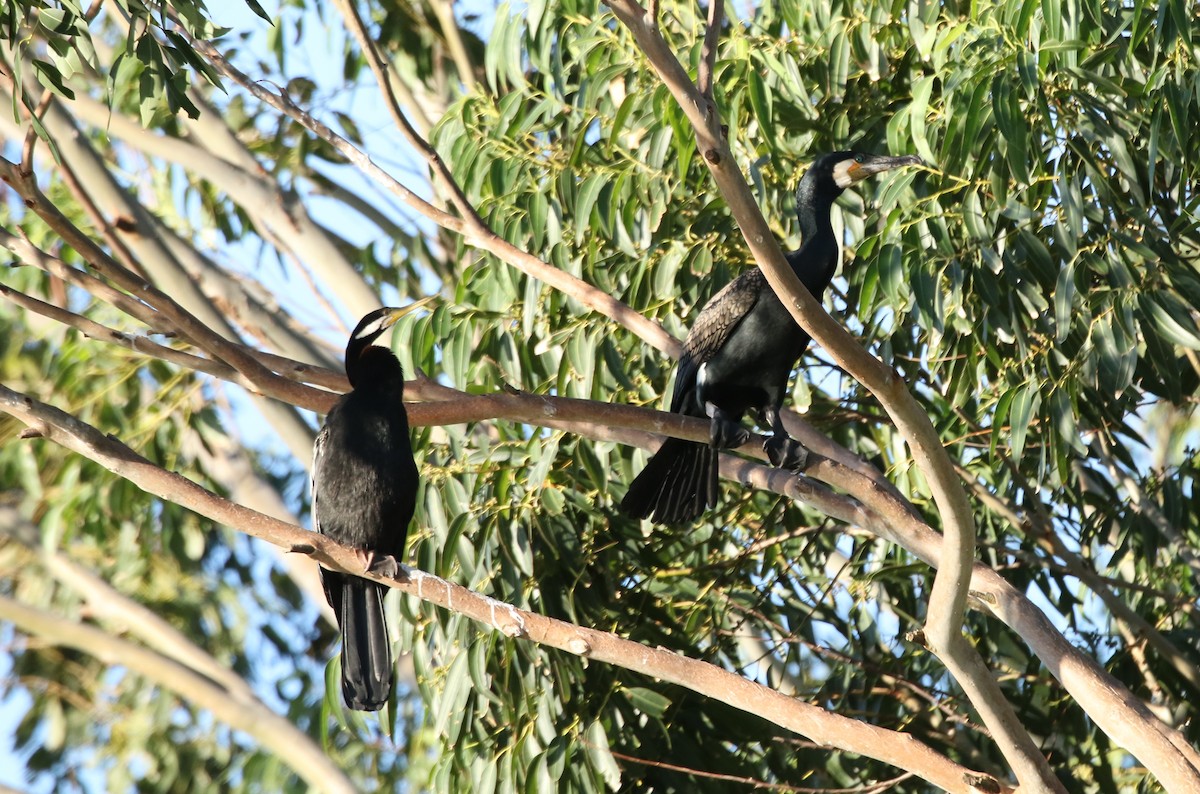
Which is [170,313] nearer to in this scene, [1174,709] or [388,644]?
[388,644]

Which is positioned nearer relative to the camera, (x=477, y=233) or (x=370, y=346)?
(x=477, y=233)

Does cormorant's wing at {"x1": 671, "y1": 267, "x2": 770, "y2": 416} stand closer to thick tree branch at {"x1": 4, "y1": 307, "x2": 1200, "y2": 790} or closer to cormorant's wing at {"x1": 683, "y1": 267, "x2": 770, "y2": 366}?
cormorant's wing at {"x1": 683, "y1": 267, "x2": 770, "y2": 366}

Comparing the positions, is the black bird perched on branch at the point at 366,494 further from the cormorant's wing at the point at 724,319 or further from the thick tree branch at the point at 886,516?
the cormorant's wing at the point at 724,319

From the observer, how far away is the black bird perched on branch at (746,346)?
3.77m

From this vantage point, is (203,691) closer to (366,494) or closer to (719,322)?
(366,494)

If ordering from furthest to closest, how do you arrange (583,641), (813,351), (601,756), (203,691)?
(203,691) → (813,351) → (601,756) → (583,641)

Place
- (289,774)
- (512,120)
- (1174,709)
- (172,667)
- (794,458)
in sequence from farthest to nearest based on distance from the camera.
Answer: (289,774) → (172,667) → (1174,709) → (512,120) → (794,458)

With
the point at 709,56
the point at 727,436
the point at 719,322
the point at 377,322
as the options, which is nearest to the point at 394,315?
the point at 377,322

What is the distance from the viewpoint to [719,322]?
3818 millimetres

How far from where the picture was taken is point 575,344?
→ 381 cm

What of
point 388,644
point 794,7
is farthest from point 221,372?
point 794,7

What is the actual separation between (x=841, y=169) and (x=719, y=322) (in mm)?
538

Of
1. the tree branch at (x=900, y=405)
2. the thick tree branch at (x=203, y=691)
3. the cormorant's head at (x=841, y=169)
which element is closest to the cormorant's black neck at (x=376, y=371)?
the cormorant's head at (x=841, y=169)

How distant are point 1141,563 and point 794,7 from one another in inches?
87.6
